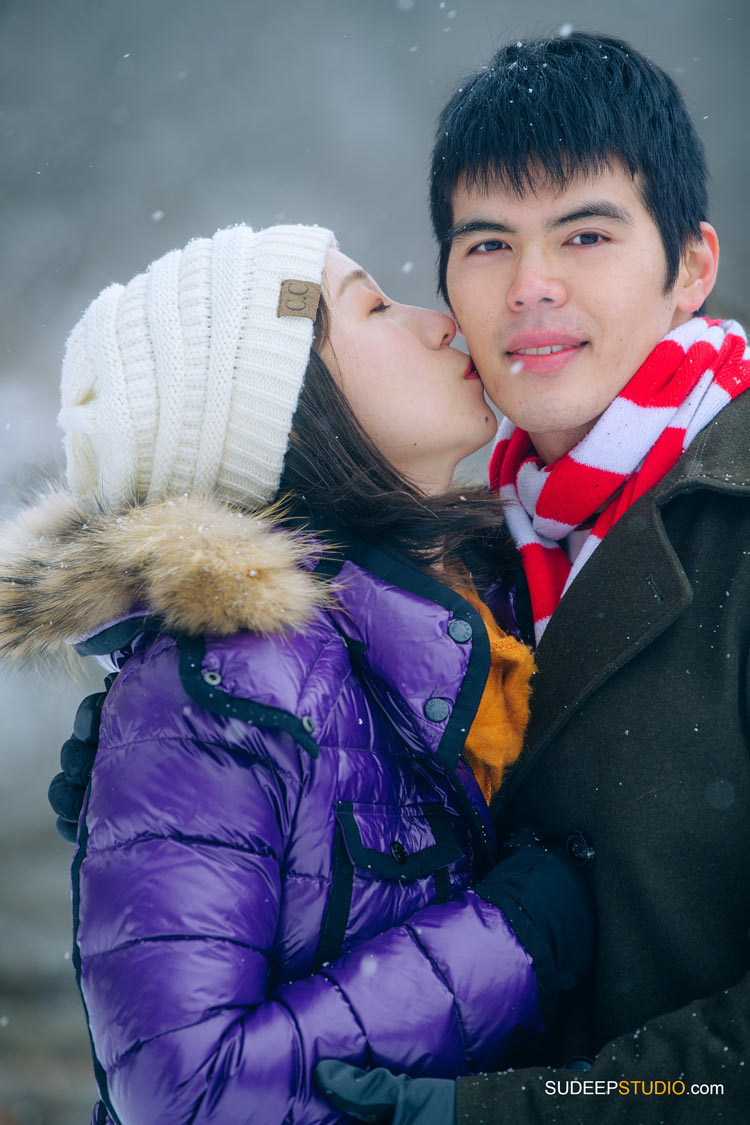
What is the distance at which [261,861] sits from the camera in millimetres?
1173

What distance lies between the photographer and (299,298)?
1.57 m

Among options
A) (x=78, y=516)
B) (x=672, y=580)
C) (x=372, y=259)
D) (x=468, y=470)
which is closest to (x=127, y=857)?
(x=78, y=516)

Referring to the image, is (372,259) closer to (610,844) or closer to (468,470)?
(468,470)

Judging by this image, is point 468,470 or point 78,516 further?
point 468,470

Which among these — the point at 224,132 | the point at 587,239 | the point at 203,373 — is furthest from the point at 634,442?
the point at 224,132

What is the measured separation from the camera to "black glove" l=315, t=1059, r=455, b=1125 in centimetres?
106

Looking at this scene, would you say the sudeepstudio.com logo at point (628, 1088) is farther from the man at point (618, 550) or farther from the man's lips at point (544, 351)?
the man's lips at point (544, 351)

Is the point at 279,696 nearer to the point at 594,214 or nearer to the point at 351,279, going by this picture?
the point at 351,279

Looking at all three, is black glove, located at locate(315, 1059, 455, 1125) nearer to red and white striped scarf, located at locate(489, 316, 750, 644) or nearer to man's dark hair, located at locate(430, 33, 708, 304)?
red and white striped scarf, located at locate(489, 316, 750, 644)

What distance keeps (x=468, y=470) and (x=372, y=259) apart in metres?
2.57

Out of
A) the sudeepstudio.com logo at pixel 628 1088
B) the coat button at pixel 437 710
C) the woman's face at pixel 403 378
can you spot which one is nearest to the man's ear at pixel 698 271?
the woman's face at pixel 403 378

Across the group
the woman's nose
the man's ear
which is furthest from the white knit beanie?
the man's ear

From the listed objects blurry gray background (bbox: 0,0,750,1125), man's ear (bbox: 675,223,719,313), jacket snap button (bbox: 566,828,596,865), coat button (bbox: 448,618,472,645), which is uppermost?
blurry gray background (bbox: 0,0,750,1125)

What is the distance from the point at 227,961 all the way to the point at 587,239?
1378 millimetres
